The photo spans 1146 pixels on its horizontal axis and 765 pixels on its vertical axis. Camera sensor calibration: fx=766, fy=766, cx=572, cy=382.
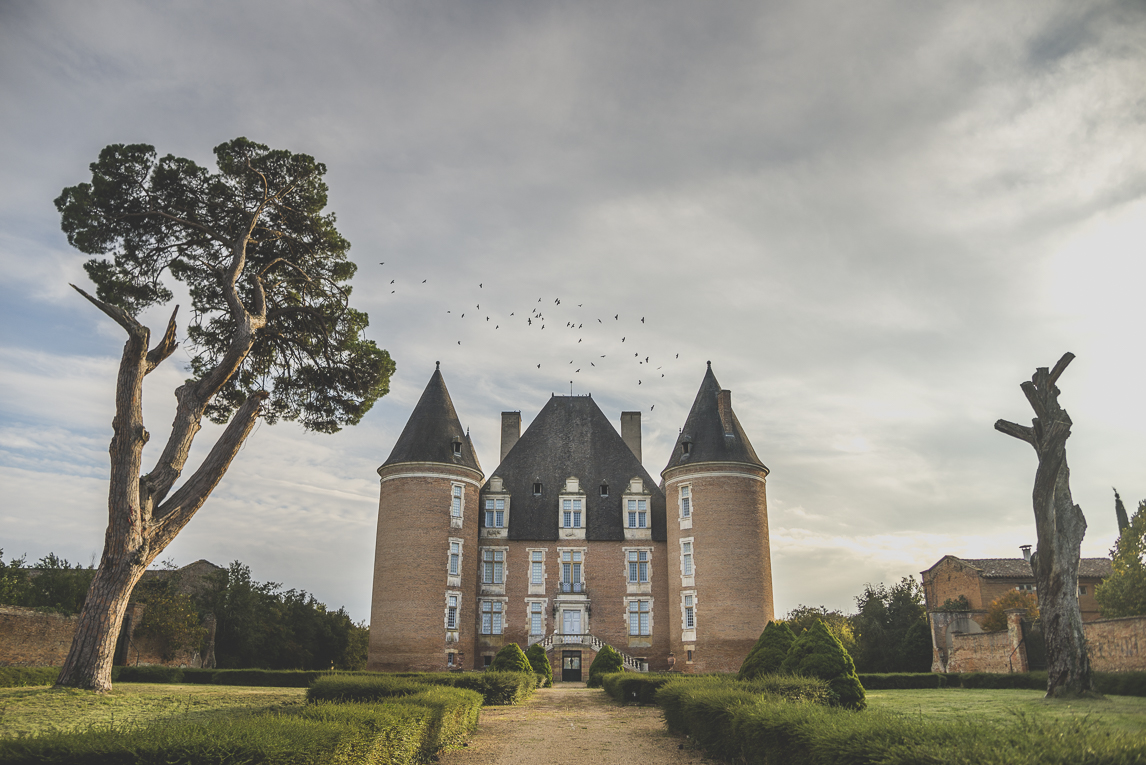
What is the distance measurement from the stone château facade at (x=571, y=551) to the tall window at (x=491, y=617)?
1.8 inches

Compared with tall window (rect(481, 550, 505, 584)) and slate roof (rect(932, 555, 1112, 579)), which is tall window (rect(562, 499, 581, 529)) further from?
slate roof (rect(932, 555, 1112, 579))

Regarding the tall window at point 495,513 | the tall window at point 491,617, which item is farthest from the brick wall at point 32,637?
the tall window at point 495,513

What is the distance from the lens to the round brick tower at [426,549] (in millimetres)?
32438

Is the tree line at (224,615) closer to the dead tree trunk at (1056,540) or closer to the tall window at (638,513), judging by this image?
Answer: the tall window at (638,513)

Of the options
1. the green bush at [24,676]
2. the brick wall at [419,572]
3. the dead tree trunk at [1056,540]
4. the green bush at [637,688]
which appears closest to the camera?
the green bush at [24,676]

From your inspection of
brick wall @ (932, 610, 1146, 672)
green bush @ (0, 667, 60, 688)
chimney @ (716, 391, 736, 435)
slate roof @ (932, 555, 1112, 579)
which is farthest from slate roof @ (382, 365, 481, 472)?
slate roof @ (932, 555, 1112, 579)

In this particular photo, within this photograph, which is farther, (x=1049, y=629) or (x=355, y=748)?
(x=1049, y=629)

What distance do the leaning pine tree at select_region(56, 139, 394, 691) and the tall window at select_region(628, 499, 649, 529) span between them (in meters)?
19.0

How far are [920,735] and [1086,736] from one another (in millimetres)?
1181

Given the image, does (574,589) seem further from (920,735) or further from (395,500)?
(920,735)

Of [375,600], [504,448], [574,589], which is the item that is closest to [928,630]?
[574,589]

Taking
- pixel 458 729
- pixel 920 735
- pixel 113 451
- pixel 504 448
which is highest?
pixel 504 448

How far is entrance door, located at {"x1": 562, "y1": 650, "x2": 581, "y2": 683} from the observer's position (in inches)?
1348

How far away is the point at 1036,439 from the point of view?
61.4 feet
